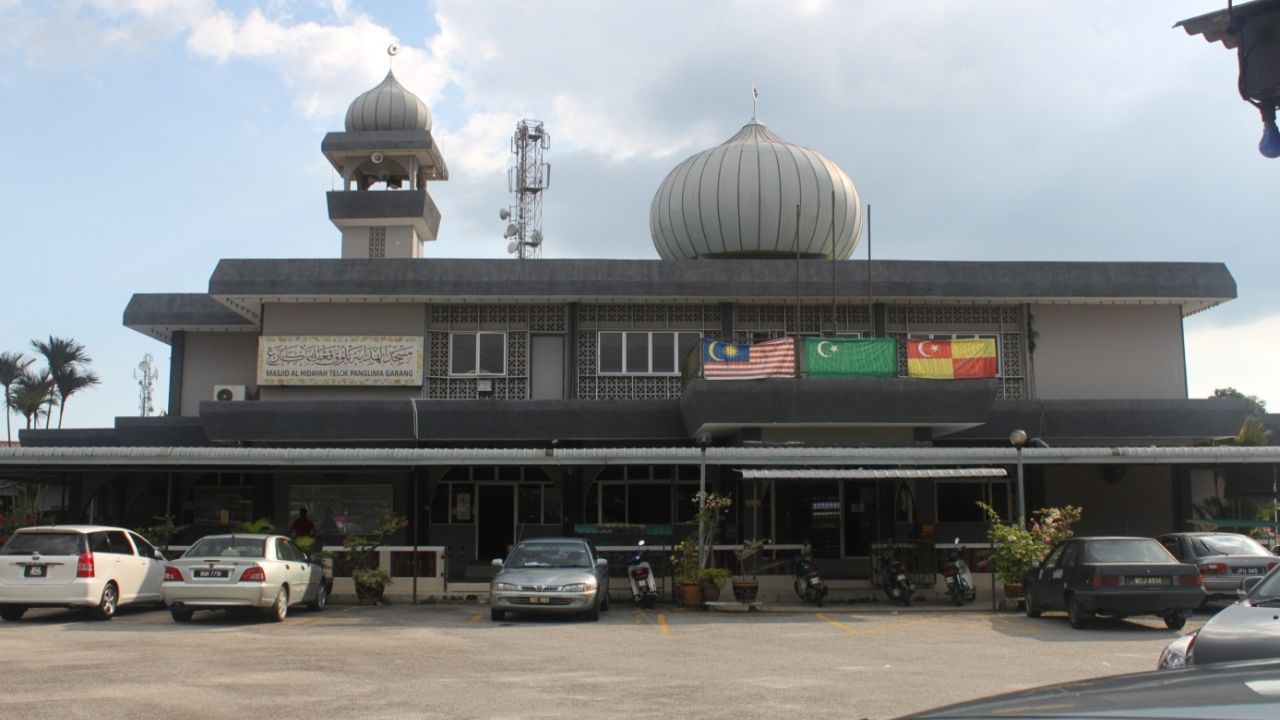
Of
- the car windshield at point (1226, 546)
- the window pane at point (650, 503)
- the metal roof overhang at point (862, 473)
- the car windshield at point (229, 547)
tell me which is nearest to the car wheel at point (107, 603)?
the car windshield at point (229, 547)

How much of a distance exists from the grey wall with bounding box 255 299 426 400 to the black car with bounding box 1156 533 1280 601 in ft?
53.2

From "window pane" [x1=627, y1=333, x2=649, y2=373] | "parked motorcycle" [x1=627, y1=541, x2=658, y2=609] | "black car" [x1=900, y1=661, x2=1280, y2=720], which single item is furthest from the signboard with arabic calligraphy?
"black car" [x1=900, y1=661, x2=1280, y2=720]

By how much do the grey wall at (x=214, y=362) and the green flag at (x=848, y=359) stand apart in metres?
14.2

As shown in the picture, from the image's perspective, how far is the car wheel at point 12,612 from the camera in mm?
17656

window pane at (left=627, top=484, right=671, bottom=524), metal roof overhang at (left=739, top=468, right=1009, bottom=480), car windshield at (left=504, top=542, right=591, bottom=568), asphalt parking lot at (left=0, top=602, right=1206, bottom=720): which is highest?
metal roof overhang at (left=739, top=468, right=1009, bottom=480)

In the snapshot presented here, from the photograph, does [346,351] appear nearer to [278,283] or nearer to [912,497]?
[278,283]

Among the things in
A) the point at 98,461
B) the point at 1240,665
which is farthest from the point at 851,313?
the point at 1240,665

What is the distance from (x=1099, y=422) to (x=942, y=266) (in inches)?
191

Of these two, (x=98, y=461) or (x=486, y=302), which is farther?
(x=486, y=302)

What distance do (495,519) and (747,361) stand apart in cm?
766

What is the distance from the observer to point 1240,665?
3.09 m

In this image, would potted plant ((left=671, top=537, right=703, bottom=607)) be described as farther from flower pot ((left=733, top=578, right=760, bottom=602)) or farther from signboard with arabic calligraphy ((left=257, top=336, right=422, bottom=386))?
signboard with arabic calligraphy ((left=257, top=336, right=422, bottom=386))

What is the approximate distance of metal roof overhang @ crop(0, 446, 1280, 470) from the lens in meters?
21.5

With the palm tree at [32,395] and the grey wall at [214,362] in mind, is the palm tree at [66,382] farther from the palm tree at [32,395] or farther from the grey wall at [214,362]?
the grey wall at [214,362]
